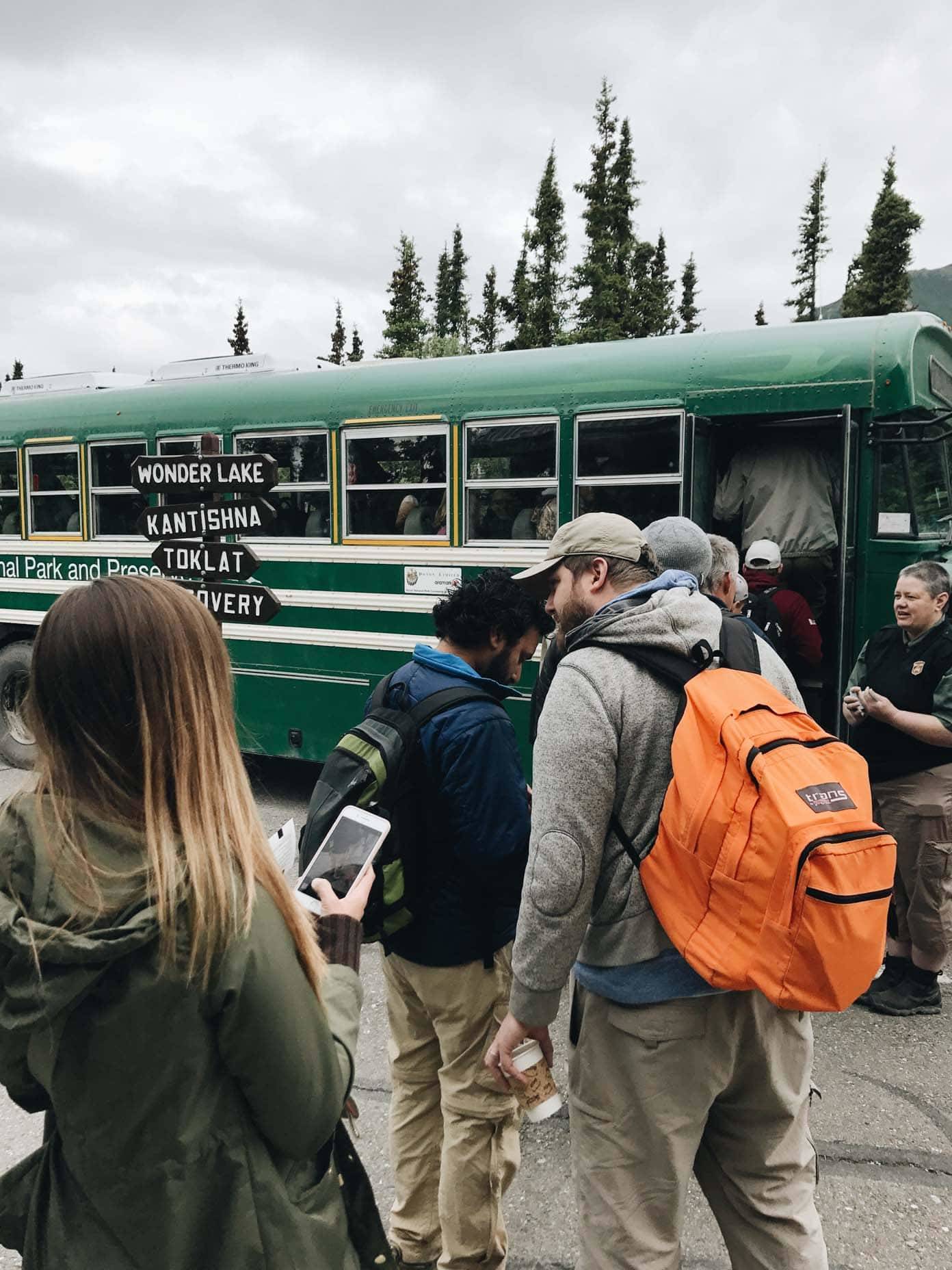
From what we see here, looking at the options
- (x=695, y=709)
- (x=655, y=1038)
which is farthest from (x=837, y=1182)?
(x=695, y=709)

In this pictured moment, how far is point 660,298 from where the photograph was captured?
42656mm

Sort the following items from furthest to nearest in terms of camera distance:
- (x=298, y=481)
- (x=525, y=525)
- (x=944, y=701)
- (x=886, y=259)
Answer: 1. (x=886, y=259)
2. (x=298, y=481)
3. (x=525, y=525)
4. (x=944, y=701)

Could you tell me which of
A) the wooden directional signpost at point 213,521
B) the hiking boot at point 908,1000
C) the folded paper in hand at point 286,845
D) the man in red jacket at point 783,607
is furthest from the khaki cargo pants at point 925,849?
the folded paper in hand at point 286,845

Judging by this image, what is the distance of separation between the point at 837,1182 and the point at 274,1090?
8.49ft

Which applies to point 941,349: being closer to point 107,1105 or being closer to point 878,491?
point 878,491

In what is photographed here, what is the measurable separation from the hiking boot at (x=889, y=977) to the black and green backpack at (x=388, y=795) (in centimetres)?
276

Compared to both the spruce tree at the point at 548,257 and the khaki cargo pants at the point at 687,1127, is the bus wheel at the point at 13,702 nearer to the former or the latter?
the khaki cargo pants at the point at 687,1127

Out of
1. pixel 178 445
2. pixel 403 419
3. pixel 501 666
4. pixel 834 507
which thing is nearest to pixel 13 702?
pixel 178 445

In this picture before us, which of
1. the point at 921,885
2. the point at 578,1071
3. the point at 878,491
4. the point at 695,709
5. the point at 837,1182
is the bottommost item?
the point at 837,1182

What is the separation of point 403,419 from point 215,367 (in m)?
2.02

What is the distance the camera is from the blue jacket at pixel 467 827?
243 cm

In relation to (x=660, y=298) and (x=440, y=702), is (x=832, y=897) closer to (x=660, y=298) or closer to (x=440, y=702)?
(x=440, y=702)

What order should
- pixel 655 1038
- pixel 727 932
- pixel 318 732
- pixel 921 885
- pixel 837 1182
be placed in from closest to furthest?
pixel 727 932
pixel 655 1038
pixel 837 1182
pixel 921 885
pixel 318 732

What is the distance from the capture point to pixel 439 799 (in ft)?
8.09
